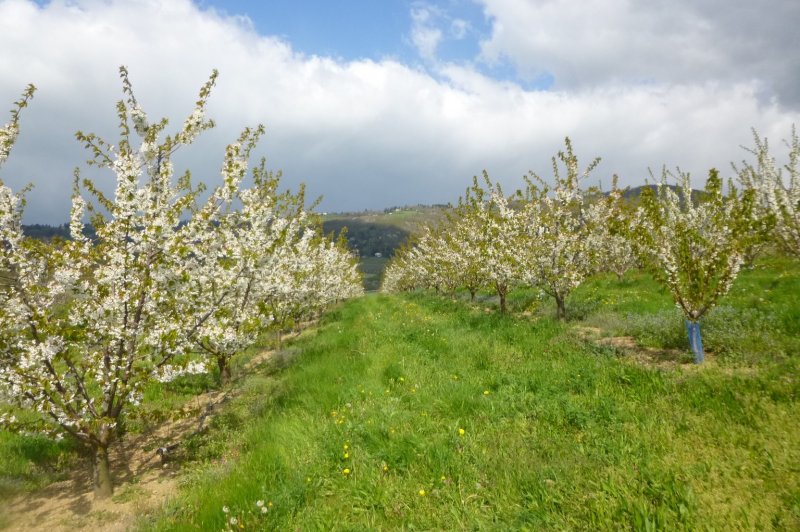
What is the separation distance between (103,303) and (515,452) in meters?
6.95

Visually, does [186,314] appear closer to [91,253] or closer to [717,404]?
[91,253]

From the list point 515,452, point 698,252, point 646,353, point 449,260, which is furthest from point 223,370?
point 449,260

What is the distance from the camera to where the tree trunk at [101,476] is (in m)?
6.92

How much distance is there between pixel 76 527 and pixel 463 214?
1801cm

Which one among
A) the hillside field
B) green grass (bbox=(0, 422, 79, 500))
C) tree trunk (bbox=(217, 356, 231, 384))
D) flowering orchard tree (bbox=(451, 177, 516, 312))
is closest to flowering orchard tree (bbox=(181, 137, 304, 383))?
tree trunk (bbox=(217, 356, 231, 384))

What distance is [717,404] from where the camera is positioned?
577 centimetres

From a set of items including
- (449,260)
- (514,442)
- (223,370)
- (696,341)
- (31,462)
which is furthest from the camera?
(449,260)

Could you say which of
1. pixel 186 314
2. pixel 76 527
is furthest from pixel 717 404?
pixel 76 527

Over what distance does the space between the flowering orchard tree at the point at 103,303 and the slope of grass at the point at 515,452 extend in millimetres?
2067

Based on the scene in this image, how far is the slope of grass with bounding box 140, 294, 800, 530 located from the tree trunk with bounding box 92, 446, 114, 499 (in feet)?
4.84

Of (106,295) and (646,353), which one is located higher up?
(106,295)

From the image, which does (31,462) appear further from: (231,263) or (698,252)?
(698,252)

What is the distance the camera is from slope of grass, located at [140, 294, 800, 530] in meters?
4.07

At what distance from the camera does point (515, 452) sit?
5.36 meters
